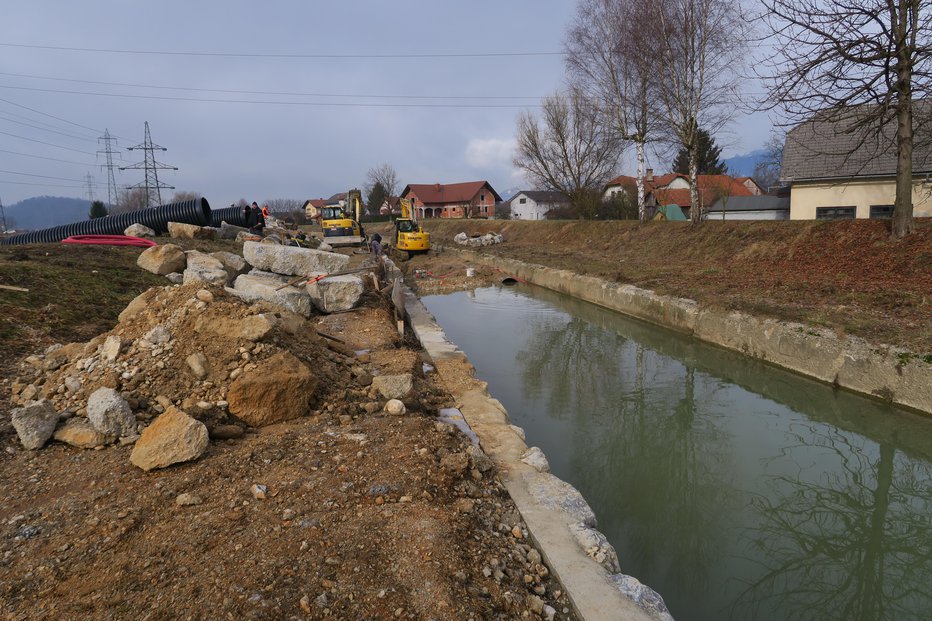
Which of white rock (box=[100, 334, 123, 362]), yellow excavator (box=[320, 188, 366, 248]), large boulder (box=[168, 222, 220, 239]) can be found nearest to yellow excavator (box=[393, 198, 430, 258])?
yellow excavator (box=[320, 188, 366, 248])

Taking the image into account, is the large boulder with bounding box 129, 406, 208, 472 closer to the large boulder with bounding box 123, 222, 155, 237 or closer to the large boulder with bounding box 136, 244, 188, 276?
the large boulder with bounding box 136, 244, 188, 276

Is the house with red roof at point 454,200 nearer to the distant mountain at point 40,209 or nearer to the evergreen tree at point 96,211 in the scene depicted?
the evergreen tree at point 96,211

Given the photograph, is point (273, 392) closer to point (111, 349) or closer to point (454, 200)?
point (111, 349)

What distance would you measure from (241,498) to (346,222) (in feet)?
70.4

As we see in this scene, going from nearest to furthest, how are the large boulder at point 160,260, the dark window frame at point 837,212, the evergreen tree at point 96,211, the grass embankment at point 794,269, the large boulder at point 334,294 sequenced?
the grass embankment at point 794,269 < the large boulder at point 160,260 < the large boulder at point 334,294 < the dark window frame at point 837,212 < the evergreen tree at point 96,211

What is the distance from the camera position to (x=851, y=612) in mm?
3357

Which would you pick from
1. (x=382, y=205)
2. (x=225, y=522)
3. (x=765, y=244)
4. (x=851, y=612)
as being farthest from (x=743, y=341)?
(x=382, y=205)

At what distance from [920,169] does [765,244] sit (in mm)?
6852

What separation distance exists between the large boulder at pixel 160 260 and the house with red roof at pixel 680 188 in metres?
29.5

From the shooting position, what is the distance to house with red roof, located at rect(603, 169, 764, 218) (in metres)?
35.3

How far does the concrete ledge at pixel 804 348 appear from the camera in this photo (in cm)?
604

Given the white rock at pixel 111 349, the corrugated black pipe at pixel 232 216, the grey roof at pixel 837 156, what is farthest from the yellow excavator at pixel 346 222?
the white rock at pixel 111 349

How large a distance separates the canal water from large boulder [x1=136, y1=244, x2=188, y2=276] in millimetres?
5547

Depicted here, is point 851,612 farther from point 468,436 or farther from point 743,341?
point 743,341
